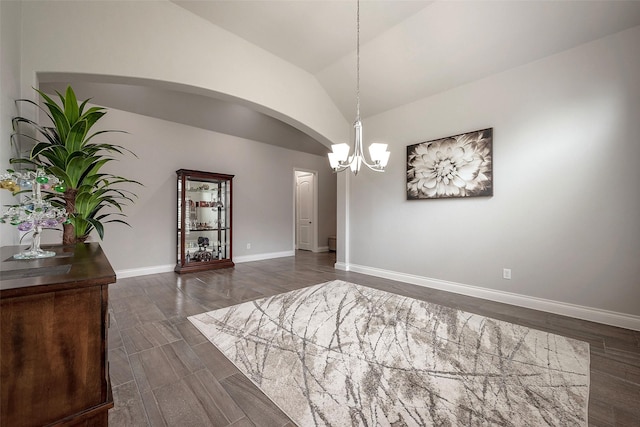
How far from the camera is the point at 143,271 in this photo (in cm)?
433

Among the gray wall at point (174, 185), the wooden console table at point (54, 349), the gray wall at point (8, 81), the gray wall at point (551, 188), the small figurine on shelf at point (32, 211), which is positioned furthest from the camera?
the gray wall at point (174, 185)

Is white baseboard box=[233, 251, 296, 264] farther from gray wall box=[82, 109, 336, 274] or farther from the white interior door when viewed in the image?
the white interior door

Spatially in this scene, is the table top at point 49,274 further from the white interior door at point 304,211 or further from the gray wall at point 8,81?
the white interior door at point 304,211

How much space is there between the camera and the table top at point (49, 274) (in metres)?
0.76

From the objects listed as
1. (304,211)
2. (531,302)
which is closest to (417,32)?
(531,302)

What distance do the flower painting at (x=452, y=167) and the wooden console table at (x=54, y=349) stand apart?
3695mm

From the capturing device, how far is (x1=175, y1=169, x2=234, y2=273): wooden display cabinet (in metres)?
4.57

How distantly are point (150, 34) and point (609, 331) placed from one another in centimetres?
542

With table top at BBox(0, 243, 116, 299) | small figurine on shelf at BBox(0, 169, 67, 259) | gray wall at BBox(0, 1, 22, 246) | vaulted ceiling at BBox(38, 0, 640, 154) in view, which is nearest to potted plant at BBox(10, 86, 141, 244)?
gray wall at BBox(0, 1, 22, 246)

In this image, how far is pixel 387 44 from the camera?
10.9ft

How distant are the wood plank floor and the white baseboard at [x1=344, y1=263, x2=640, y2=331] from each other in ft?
0.29

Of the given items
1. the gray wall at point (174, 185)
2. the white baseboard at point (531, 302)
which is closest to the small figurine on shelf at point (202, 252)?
the gray wall at point (174, 185)

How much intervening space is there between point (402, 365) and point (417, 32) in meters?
3.55

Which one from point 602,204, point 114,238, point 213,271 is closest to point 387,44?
point 602,204
